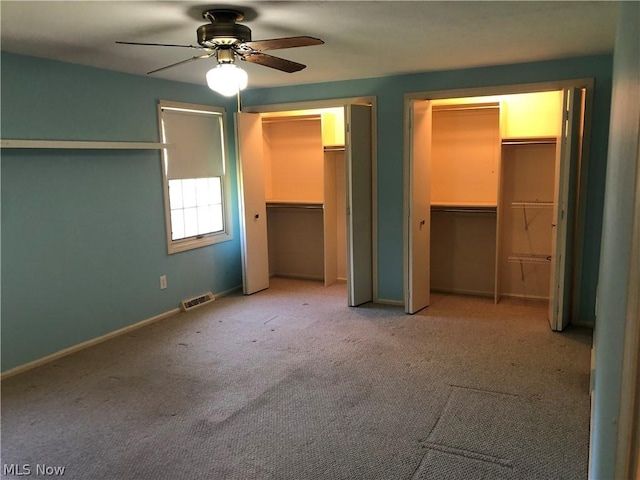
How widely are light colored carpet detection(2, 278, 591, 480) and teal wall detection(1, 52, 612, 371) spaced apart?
342 millimetres

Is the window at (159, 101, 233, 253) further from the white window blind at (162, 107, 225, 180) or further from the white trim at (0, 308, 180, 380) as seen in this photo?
the white trim at (0, 308, 180, 380)

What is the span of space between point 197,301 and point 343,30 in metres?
3.25

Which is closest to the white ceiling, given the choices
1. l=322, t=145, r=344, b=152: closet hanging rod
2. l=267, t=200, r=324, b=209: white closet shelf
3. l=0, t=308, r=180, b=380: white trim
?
l=322, t=145, r=344, b=152: closet hanging rod

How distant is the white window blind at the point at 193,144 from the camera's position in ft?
16.0

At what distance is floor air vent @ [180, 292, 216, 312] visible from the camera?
199 inches

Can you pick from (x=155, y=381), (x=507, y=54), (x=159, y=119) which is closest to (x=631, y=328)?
(x=155, y=381)

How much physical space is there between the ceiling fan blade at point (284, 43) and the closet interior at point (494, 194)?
2.68 metres

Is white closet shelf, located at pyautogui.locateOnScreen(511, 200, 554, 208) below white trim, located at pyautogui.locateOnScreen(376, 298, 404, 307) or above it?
above

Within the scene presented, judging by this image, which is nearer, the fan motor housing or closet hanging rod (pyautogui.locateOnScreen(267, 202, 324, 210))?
the fan motor housing

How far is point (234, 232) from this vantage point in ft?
18.9

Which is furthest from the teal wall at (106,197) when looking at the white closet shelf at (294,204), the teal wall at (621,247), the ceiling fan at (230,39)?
the teal wall at (621,247)

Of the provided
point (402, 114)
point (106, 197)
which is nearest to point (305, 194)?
point (402, 114)

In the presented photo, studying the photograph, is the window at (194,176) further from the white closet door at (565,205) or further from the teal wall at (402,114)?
the white closet door at (565,205)

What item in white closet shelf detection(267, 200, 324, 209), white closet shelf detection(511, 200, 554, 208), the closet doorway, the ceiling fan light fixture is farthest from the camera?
white closet shelf detection(267, 200, 324, 209)
